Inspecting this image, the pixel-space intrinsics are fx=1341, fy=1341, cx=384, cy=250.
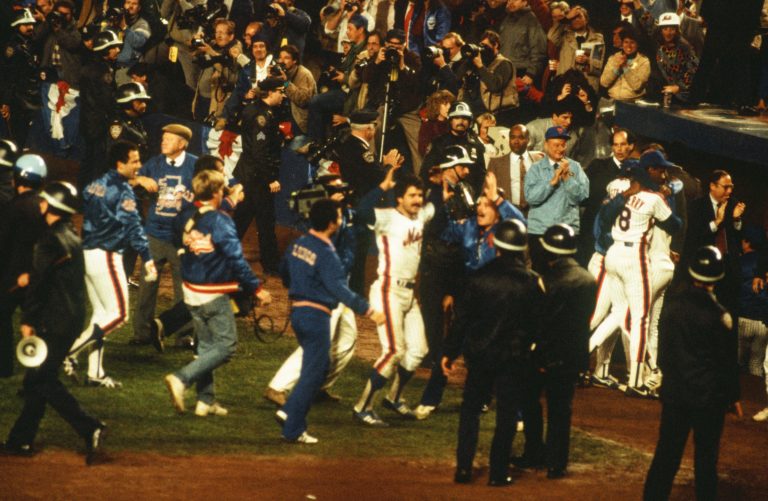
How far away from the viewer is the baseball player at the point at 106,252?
36.0 feet

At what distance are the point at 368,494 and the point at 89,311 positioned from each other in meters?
5.53

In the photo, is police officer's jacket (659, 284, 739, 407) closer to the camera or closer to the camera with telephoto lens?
the camera with telephoto lens

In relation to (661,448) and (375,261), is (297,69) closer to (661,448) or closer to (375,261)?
(375,261)

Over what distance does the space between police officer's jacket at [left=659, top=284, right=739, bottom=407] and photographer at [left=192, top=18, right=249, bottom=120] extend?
9897 mm

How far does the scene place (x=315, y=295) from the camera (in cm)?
980

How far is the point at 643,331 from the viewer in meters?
12.4

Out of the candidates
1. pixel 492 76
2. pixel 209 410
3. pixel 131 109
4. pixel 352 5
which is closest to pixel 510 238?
pixel 209 410

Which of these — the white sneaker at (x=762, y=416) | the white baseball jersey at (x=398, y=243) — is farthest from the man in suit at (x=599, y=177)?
the white baseball jersey at (x=398, y=243)

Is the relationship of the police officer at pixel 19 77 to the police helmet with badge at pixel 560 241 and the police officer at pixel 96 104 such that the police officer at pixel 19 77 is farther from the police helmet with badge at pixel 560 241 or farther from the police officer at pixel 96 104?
the police helmet with badge at pixel 560 241

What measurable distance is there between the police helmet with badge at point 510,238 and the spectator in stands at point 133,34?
11.5 meters

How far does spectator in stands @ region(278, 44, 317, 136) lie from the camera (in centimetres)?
1633

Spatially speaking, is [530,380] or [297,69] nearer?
[530,380]

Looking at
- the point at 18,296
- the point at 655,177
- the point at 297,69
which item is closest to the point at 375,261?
the point at 297,69

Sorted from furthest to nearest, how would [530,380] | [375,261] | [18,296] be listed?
1. [375,261]
2. [18,296]
3. [530,380]
